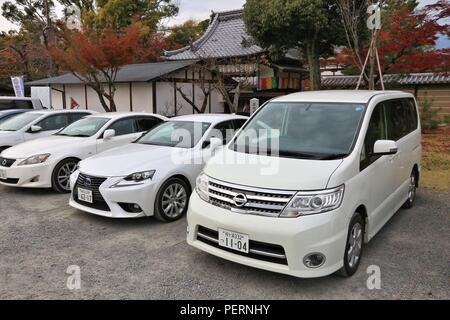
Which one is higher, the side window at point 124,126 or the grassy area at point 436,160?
the side window at point 124,126

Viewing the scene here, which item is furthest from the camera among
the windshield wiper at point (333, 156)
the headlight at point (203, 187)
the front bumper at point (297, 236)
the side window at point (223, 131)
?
the side window at point (223, 131)

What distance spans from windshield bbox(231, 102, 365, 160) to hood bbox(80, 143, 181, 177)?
128 cm

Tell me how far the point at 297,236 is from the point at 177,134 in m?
3.30

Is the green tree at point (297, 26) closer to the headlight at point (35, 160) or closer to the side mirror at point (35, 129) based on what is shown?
the side mirror at point (35, 129)

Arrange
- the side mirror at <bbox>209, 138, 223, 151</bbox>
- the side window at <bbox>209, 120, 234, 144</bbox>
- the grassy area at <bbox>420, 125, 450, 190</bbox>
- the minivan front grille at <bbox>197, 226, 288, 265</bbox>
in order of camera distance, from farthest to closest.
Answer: the grassy area at <bbox>420, 125, 450, 190</bbox>
the side window at <bbox>209, 120, 234, 144</bbox>
the side mirror at <bbox>209, 138, 223, 151</bbox>
the minivan front grille at <bbox>197, 226, 288, 265</bbox>

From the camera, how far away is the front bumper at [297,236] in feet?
9.96

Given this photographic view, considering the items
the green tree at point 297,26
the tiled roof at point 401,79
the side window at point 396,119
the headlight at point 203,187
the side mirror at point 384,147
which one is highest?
the green tree at point 297,26

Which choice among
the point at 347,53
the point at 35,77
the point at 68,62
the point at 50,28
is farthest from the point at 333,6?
the point at 35,77

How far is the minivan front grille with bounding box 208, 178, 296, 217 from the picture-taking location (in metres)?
3.15

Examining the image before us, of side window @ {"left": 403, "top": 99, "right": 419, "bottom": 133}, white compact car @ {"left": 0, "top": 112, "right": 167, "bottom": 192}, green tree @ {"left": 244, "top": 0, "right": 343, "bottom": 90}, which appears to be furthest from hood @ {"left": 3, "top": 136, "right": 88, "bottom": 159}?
green tree @ {"left": 244, "top": 0, "right": 343, "bottom": 90}

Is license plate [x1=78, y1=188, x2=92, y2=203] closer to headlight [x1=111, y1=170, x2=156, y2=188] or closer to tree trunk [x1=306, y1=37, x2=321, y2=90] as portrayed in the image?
headlight [x1=111, y1=170, x2=156, y2=188]

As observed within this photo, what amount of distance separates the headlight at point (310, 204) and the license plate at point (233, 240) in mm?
400

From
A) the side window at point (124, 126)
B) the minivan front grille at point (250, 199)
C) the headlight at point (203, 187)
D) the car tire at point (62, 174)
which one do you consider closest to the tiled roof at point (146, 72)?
the side window at point (124, 126)
